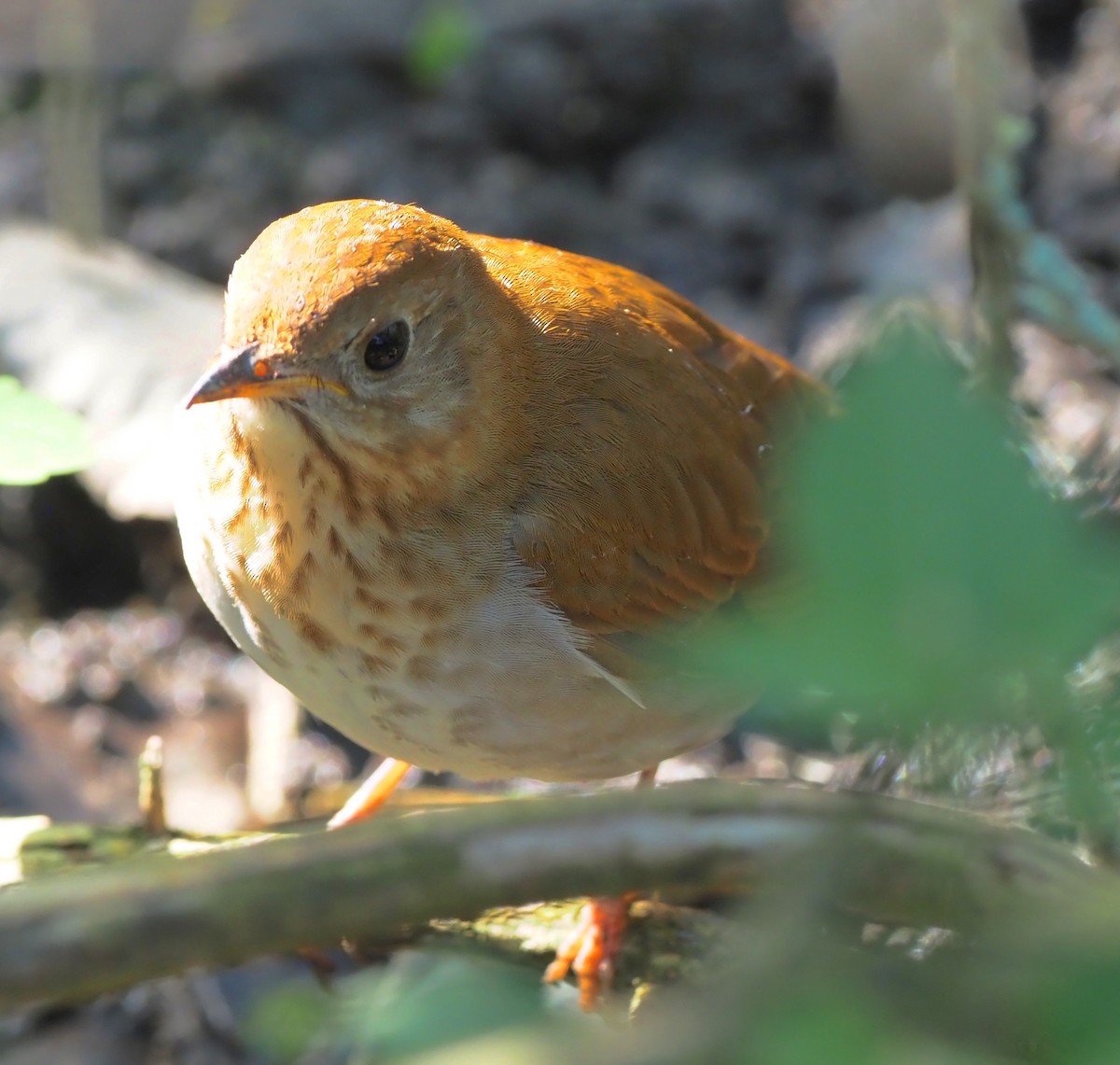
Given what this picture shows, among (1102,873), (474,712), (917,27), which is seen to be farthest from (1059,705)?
(917,27)

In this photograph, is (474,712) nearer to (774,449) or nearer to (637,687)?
(637,687)

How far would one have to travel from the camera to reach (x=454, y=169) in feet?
18.8

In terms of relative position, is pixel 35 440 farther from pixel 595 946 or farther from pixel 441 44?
pixel 441 44

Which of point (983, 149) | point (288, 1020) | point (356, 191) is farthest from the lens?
point (356, 191)

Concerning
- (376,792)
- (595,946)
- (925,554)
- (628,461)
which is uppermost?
(628,461)

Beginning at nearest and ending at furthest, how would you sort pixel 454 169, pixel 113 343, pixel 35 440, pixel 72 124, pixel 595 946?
pixel 35 440
pixel 595 946
pixel 113 343
pixel 72 124
pixel 454 169

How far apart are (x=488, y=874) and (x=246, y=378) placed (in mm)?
1347

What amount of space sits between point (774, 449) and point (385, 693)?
39.8 inches

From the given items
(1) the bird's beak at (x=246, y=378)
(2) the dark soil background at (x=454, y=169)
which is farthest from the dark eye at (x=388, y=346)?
(2) the dark soil background at (x=454, y=169)

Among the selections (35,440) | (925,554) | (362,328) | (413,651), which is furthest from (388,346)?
(925,554)

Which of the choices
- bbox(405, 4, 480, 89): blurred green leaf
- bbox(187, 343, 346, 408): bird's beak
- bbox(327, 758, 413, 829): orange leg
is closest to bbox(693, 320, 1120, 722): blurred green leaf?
bbox(187, 343, 346, 408): bird's beak

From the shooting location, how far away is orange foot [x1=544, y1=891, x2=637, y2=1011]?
3082 mm

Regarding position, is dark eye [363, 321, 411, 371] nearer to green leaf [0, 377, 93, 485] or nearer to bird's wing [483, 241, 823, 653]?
bird's wing [483, 241, 823, 653]

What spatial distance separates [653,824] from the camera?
1.33 m
